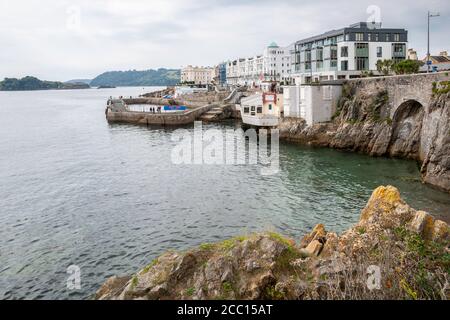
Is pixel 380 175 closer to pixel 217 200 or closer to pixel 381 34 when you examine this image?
pixel 217 200

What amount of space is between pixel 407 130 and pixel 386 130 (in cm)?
272

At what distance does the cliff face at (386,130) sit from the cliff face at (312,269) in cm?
2438

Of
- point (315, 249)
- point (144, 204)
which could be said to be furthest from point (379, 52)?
point (315, 249)

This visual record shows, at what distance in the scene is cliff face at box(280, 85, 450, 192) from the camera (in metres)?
38.4

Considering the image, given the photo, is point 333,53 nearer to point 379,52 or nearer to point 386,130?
point 379,52

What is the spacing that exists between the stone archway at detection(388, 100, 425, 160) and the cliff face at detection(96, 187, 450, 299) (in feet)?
116

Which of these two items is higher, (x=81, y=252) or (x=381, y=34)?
(x=381, y=34)

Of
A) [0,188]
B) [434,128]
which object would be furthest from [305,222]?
[0,188]

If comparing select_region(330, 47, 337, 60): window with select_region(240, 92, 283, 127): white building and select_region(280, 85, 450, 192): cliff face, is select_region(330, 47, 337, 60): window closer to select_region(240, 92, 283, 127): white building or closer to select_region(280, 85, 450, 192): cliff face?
select_region(240, 92, 283, 127): white building

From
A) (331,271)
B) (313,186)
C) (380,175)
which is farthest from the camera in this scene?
(380,175)

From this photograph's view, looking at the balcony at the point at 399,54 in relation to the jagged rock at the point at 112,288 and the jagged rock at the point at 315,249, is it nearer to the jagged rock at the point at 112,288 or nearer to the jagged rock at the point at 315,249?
the jagged rock at the point at 315,249

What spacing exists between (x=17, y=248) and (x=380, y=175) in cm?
3560

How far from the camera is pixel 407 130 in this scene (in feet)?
168

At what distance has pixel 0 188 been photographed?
40.8 m
